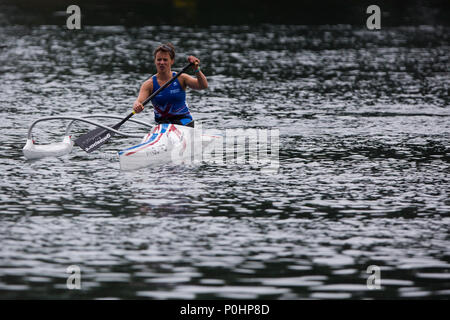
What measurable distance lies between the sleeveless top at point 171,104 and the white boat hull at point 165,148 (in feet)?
0.90

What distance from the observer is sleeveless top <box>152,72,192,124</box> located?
14.5 m

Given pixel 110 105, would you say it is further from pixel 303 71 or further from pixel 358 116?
pixel 303 71

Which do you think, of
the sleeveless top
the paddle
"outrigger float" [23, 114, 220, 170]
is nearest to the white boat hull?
"outrigger float" [23, 114, 220, 170]

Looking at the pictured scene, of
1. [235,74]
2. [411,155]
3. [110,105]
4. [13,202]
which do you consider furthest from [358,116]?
[13,202]

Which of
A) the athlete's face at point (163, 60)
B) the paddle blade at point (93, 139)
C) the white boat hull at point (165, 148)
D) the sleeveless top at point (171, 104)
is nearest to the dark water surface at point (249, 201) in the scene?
the paddle blade at point (93, 139)

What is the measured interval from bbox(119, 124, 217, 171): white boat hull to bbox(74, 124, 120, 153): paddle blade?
1092 millimetres

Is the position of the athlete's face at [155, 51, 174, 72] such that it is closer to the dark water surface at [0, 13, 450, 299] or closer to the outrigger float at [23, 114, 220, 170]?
the outrigger float at [23, 114, 220, 170]

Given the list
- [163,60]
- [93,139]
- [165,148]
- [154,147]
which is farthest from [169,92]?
[93,139]

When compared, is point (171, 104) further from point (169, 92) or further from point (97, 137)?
point (97, 137)

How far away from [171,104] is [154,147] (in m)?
1.29

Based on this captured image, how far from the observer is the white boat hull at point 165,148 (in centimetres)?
1321

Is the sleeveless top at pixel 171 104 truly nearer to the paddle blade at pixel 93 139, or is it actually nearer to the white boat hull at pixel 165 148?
the white boat hull at pixel 165 148
